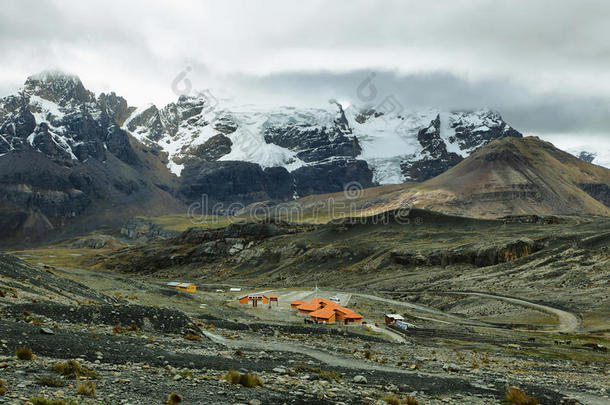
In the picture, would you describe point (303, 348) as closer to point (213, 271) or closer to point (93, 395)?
point (93, 395)

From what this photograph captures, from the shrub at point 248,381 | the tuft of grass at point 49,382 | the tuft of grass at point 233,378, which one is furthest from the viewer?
the tuft of grass at point 233,378

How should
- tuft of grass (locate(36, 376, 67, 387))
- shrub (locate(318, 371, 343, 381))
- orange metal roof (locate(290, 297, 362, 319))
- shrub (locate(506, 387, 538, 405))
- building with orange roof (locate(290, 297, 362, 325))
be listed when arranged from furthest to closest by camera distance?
orange metal roof (locate(290, 297, 362, 319)), building with orange roof (locate(290, 297, 362, 325)), shrub (locate(318, 371, 343, 381)), shrub (locate(506, 387, 538, 405)), tuft of grass (locate(36, 376, 67, 387))

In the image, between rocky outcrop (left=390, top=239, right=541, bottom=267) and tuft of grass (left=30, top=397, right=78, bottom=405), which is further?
rocky outcrop (left=390, top=239, right=541, bottom=267)

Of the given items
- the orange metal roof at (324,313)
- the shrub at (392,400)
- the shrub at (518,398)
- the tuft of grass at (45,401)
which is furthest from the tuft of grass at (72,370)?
the orange metal roof at (324,313)

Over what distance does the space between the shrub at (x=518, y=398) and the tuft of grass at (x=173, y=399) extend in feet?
45.2

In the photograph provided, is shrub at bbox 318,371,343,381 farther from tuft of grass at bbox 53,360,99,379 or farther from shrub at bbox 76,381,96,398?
shrub at bbox 76,381,96,398

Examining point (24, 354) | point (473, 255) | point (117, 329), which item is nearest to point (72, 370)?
point (24, 354)

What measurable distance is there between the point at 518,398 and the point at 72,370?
17368 mm

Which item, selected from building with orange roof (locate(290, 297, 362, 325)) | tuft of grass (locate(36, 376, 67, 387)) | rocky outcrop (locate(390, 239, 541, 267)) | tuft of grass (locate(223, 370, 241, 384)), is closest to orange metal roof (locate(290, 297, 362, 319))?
building with orange roof (locate(290, 297, 362, 325))

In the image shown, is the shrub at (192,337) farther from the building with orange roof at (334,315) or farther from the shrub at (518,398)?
the building with orange roof at (334,315)

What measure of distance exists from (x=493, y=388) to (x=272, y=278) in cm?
13816

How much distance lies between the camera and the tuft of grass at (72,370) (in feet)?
55.0

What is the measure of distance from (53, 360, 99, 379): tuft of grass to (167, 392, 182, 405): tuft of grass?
313cm

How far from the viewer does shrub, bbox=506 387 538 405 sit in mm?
20750
